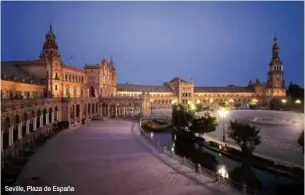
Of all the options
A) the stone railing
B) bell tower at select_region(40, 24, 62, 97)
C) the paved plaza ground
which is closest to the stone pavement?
the stone railing

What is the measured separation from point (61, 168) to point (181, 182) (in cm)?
928

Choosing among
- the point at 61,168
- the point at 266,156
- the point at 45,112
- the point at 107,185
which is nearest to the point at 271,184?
the point at 266,156

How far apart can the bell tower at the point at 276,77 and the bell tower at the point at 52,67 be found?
225 feet

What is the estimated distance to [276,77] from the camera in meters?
111

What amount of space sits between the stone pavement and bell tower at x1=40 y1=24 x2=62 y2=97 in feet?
74.1

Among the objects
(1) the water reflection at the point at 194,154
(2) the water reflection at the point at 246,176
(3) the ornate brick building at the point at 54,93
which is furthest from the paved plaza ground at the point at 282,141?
(3) the ornate brick building at the point at 54,93

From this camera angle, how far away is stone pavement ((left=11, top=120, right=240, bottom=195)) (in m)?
18.8

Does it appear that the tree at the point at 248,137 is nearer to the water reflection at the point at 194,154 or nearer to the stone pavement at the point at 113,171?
the water reflection at the point at 194,154

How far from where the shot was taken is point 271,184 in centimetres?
2348

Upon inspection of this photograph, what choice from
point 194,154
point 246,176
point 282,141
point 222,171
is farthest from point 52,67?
point 246,176

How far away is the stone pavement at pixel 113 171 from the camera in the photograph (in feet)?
61.6

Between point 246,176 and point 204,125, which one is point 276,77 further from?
point 246,176

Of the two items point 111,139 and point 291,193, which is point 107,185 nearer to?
point 291,193

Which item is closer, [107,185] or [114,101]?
[107,185]
